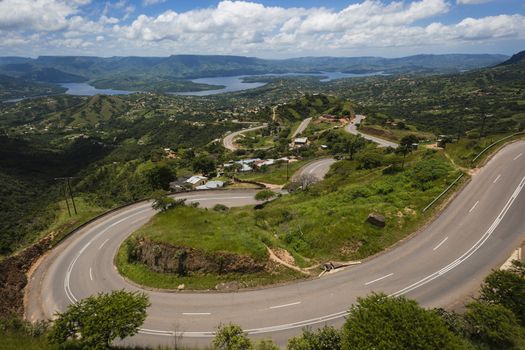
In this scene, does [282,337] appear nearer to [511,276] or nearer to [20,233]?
[511,276]

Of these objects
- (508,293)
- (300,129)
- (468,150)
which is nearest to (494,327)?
(508,293)

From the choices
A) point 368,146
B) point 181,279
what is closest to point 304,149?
point 368,146

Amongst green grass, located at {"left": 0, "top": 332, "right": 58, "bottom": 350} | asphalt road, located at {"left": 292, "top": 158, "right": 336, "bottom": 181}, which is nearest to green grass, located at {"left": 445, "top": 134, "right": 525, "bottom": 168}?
asphalt road, located at {"left": 292, "top": 158, "right": 336, "bottom": 181}

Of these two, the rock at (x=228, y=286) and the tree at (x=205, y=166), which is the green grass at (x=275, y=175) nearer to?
the tree at (x=205, y=166)

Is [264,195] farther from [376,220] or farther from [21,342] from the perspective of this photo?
[21,342]

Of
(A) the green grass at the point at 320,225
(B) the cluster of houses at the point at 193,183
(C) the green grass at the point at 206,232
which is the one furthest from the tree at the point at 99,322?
(B) the cluster of houses at the point at 193,183
